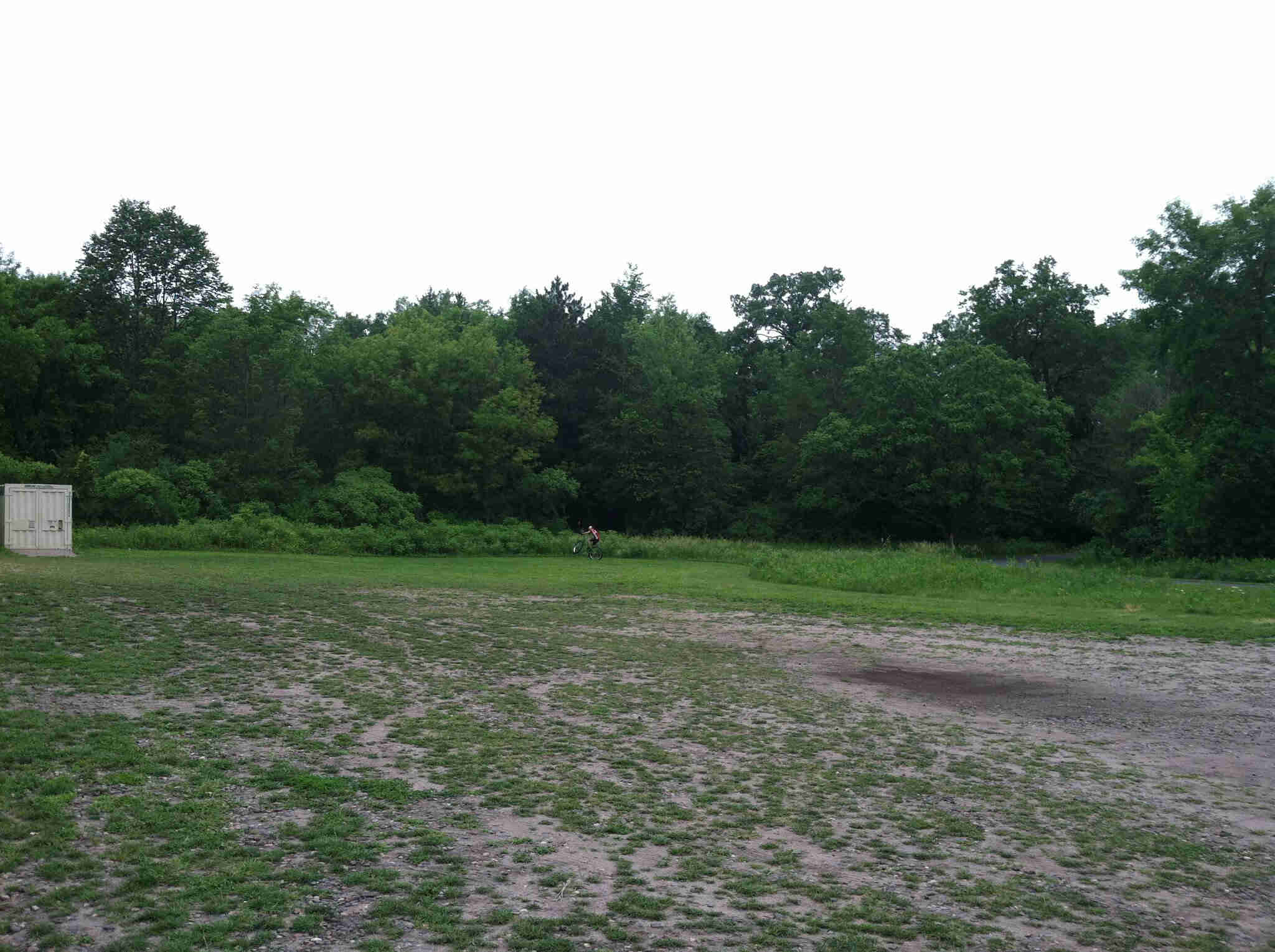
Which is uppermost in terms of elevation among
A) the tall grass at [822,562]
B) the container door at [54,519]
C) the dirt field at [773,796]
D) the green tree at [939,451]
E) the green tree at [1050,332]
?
the green tree at [1050,332]

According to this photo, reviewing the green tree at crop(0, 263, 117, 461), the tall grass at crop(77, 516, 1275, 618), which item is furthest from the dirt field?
the green tree at crop(0, 263, 117, 461)

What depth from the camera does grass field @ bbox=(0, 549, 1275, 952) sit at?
5.74 metres

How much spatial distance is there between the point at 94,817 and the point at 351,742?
276 centimetres

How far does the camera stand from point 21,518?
30719mm

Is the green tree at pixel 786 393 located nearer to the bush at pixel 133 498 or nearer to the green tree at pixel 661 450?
the green tree at pixel 661 450

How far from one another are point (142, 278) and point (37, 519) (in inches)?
1368

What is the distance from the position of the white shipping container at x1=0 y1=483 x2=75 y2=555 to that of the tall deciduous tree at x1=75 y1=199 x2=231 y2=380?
3189 cm

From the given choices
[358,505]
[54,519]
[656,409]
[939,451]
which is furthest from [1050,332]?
[54,519]

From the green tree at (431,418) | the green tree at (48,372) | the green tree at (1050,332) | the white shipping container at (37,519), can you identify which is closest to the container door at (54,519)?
the white shipping container at (37,519)

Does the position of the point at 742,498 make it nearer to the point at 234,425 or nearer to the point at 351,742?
the point at 234,425

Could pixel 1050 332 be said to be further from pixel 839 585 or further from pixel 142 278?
pixel 142 278

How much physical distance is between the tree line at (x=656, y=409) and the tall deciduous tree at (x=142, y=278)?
0.42 feet

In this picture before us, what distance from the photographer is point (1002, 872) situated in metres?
6.73

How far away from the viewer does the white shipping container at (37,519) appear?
30594mm
